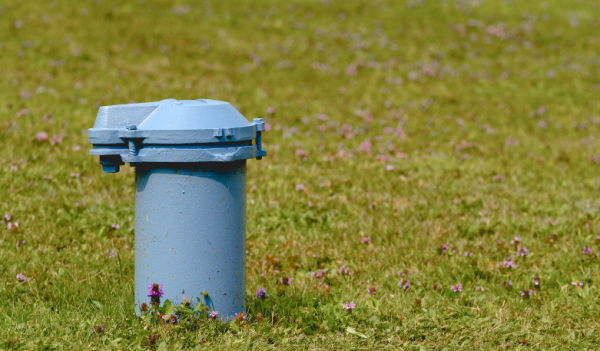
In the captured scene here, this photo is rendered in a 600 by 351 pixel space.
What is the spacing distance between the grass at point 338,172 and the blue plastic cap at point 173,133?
3.63 ft

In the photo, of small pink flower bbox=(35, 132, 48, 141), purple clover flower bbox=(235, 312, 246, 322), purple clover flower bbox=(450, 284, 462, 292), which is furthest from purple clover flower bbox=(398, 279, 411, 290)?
small pink flower bbox=(35, 132, 48, 141)

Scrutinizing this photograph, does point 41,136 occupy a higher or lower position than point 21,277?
higher

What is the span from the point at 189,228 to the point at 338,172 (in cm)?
406

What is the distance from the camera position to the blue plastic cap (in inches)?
129

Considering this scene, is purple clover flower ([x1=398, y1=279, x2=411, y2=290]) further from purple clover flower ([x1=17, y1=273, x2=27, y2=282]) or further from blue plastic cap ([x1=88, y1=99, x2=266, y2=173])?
purple clover flower ([x1=17, y1=273, x2=27, y2=282])

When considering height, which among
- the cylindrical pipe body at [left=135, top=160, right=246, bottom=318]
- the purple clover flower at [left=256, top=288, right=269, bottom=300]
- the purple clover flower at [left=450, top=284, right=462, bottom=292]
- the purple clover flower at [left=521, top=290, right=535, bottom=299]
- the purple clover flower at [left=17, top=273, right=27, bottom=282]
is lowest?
the purple clover flower at [left=521, top=290, right=535, bottom=299]

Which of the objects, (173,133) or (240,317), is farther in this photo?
(240,317)

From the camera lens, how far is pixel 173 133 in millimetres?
3262

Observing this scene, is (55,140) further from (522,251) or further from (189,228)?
(522,251)

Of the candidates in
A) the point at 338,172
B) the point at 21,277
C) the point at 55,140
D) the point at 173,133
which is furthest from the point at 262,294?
the point at 55,140

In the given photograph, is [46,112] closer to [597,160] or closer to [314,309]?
[314,309]

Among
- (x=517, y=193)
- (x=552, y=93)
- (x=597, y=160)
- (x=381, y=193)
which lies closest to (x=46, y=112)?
(x=381, y=193)

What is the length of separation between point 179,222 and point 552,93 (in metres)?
10.7

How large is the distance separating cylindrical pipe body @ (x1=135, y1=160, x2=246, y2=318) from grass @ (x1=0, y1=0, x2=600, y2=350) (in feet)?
1.01
